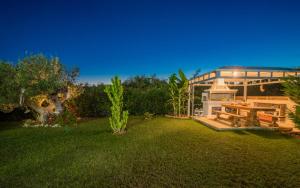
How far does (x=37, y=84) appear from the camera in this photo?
767 cm

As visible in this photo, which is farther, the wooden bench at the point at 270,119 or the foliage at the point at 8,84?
the wooden bench at the point at 270,119

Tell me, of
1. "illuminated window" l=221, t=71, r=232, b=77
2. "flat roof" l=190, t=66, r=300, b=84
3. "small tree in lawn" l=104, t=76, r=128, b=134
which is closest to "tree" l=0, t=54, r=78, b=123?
"small tree in lawn" l=104, t=76, r=128, b=134

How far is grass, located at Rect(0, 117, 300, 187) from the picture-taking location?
2791 mm

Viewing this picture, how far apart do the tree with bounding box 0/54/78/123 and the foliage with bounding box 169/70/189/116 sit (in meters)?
6.74

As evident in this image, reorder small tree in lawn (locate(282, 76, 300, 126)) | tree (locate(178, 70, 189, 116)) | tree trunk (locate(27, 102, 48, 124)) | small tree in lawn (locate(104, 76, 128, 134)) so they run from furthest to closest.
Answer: tree (locate(178, 70, 189, 116)), tree trunk (locate(27, 102, 48, 124)), small tree in lawn (locate(104, 76, 128, 134)), small tree in lawn (locate(282, 76, 300, 126))

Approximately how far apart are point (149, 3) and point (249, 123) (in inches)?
480

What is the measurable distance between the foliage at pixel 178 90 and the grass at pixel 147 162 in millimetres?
6321

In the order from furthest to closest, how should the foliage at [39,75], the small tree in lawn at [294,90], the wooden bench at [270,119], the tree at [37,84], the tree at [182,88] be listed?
the tree at [182,88] < the wooden bench at [270,119] < the foliage at [39,75] < the tree at [37,84] < the small tree in lawn at [294,90]

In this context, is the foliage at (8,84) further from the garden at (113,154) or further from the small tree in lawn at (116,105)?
the small tree in lawn at (116,105)

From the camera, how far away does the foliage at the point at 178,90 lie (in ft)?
38.4

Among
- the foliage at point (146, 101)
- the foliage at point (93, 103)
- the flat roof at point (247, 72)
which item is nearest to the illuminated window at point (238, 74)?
the flat roof at point (247, 72)

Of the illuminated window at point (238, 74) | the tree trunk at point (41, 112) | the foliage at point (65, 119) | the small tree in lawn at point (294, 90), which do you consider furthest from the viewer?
the illuminated window at point (238, 74)

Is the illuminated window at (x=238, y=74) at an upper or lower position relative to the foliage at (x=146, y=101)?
upper

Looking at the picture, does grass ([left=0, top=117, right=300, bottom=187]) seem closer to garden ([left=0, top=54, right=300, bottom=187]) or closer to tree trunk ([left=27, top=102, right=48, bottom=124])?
garden ([left=0, top=54, right=300, bottom=187])
